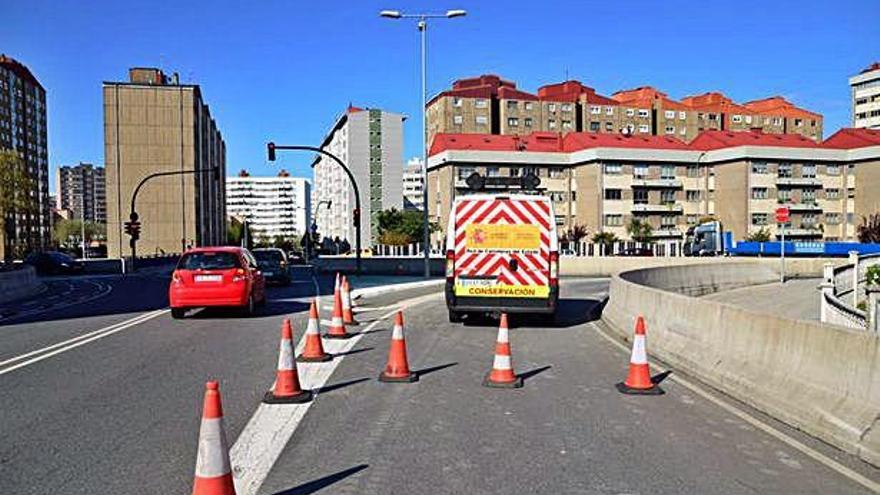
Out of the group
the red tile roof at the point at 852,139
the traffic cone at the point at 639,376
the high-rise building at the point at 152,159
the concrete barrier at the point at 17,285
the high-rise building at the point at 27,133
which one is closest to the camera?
the traffic cone at the point at 639,376

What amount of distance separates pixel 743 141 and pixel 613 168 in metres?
17.0

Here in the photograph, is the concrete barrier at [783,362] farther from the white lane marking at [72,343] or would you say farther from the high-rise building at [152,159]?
the high-rise building at [152,159]

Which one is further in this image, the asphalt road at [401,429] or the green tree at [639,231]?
the green tree at [639,231]

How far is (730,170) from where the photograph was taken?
83.4 m

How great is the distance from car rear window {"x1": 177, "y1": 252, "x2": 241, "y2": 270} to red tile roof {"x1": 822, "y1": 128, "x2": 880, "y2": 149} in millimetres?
87731

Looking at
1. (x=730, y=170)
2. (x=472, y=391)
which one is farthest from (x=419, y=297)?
(x=730, y=170)

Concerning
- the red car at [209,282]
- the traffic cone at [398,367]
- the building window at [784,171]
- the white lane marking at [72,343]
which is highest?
the building window at [784,171]

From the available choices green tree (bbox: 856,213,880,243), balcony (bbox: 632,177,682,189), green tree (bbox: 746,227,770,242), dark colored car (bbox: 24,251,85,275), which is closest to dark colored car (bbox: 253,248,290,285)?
dark colored car (bbox: 24,251,85,275)

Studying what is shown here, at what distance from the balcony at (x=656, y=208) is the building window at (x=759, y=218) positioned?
7.43 meters

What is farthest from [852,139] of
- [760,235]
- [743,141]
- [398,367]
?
[398,367]

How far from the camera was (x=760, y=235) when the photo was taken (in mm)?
75375

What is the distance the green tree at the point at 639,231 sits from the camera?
77.8 meters

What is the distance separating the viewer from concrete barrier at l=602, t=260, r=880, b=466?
18.6ft

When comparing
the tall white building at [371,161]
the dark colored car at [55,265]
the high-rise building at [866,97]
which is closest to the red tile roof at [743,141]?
the high-rise building at [866,97]
